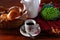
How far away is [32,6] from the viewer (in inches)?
45.8

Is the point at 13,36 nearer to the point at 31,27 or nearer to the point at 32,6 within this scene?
the point at 31,27

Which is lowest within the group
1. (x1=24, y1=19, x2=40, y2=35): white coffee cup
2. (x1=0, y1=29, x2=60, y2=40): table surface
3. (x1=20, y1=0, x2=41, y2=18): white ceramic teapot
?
(x1=0, y1=29, x2=60, y2=40): table surface

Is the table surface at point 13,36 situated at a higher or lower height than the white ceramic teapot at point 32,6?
lower

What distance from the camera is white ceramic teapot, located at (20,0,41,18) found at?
114 cm

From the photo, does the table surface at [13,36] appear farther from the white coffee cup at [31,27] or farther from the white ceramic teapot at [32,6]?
the white ceramic teapot at [32,6]

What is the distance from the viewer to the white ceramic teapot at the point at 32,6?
1.14 m

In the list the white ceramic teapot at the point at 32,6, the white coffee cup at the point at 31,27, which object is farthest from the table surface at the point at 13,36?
the white ceramic teapot at the point at 32,6

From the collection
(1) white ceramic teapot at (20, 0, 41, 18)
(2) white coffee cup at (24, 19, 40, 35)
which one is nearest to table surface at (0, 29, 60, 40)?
(2) white coffee cup at (24, 19, 40, 35)

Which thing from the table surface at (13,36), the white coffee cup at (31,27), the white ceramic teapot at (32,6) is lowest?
the table surface at (13,36)

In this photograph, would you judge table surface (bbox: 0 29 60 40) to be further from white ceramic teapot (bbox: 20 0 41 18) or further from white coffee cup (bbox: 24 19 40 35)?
white ceramic teapot (bbox: 20 0 41 18)

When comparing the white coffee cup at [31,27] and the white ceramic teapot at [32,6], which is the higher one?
the white ceramic teapot at [32,6]

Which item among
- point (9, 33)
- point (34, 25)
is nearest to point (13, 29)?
point (9, 33)

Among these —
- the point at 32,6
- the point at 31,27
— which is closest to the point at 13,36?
the point at 31,27

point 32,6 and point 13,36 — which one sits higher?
point 32,6
